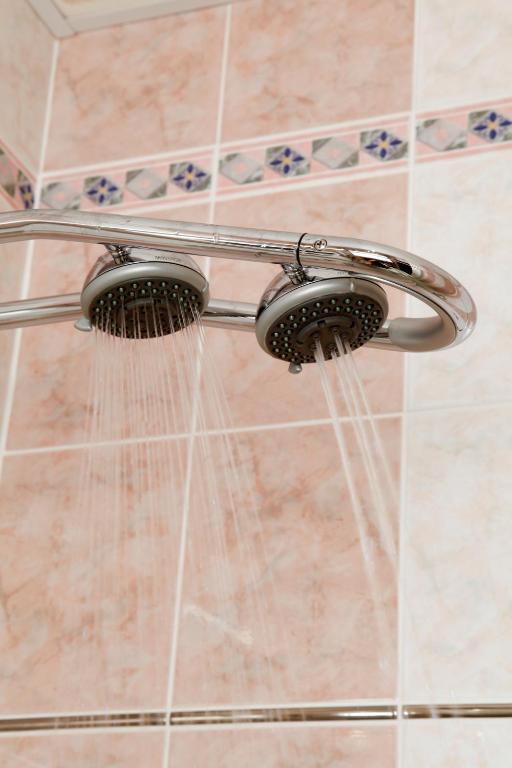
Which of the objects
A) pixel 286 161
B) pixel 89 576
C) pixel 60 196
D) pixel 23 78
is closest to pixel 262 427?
pixel 89 576

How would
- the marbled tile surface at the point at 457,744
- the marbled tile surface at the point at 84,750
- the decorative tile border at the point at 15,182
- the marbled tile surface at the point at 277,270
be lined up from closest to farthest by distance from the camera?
the marbled tile surface at the point at 457,744 < the marbled tile surface at the point at 84,750 < the marbled tile surface at the point at 277,270 < the decorative tile border at the point at 15,182

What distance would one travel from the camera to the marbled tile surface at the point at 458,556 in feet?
3.83

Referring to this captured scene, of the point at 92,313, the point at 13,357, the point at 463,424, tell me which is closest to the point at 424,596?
the point at 463,424

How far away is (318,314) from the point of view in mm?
1049

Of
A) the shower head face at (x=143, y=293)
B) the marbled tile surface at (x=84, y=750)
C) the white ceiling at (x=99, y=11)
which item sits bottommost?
the marbled tile surface at (x=84, y=750)

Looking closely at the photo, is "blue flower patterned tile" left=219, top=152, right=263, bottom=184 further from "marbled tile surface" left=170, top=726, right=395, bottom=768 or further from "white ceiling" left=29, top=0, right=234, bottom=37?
"marbled tile surface" left=170, top=726, right=395, bottom=768

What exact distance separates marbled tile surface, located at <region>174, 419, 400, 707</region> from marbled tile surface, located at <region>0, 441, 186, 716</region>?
0.12ft

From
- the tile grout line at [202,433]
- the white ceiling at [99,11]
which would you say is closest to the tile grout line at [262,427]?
the tile grout line at [202,433]

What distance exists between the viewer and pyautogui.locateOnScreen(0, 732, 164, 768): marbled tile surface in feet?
4.07

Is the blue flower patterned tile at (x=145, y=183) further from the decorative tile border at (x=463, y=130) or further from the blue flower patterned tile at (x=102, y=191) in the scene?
the decorative tile border at (x=463, y=130)

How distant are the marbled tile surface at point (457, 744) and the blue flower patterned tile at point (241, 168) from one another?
0.72 meters

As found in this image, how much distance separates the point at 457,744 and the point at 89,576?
18.3 inches

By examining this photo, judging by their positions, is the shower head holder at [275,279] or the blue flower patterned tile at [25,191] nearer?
the shower head holder at [275,279]

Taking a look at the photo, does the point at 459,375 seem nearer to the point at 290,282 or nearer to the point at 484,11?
the point at 290,282
